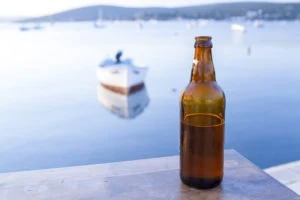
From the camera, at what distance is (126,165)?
0.81 m

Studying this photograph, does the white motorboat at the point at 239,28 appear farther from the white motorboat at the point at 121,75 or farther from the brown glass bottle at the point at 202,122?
the brown glass bottle at the point at 202,122

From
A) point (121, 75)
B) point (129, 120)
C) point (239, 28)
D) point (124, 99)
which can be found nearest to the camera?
point (129, 120)

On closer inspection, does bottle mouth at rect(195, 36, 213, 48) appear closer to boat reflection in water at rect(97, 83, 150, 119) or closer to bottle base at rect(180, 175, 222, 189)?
bottle base at rect(180, 175, 222, 189)

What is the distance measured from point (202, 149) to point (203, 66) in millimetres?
140

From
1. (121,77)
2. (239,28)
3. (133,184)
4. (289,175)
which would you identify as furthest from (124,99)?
(239,28)

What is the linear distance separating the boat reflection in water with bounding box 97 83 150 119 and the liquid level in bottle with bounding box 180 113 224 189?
864 cm

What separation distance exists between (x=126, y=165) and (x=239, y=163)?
0.75 ft

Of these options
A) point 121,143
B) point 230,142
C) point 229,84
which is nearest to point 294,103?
point 229,84

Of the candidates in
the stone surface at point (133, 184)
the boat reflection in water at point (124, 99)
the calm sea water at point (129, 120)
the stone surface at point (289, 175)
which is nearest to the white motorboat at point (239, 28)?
the calm sea water at point (129, 120)

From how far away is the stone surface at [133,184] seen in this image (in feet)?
2.17

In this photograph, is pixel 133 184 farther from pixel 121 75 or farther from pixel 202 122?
pixel 121 75

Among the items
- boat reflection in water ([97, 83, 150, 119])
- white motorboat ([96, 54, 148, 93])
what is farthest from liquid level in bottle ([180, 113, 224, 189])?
white motorboat ([96, 54, 148, 93])

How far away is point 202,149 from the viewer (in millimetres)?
648

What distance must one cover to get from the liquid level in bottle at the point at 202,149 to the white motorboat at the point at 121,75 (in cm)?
986
